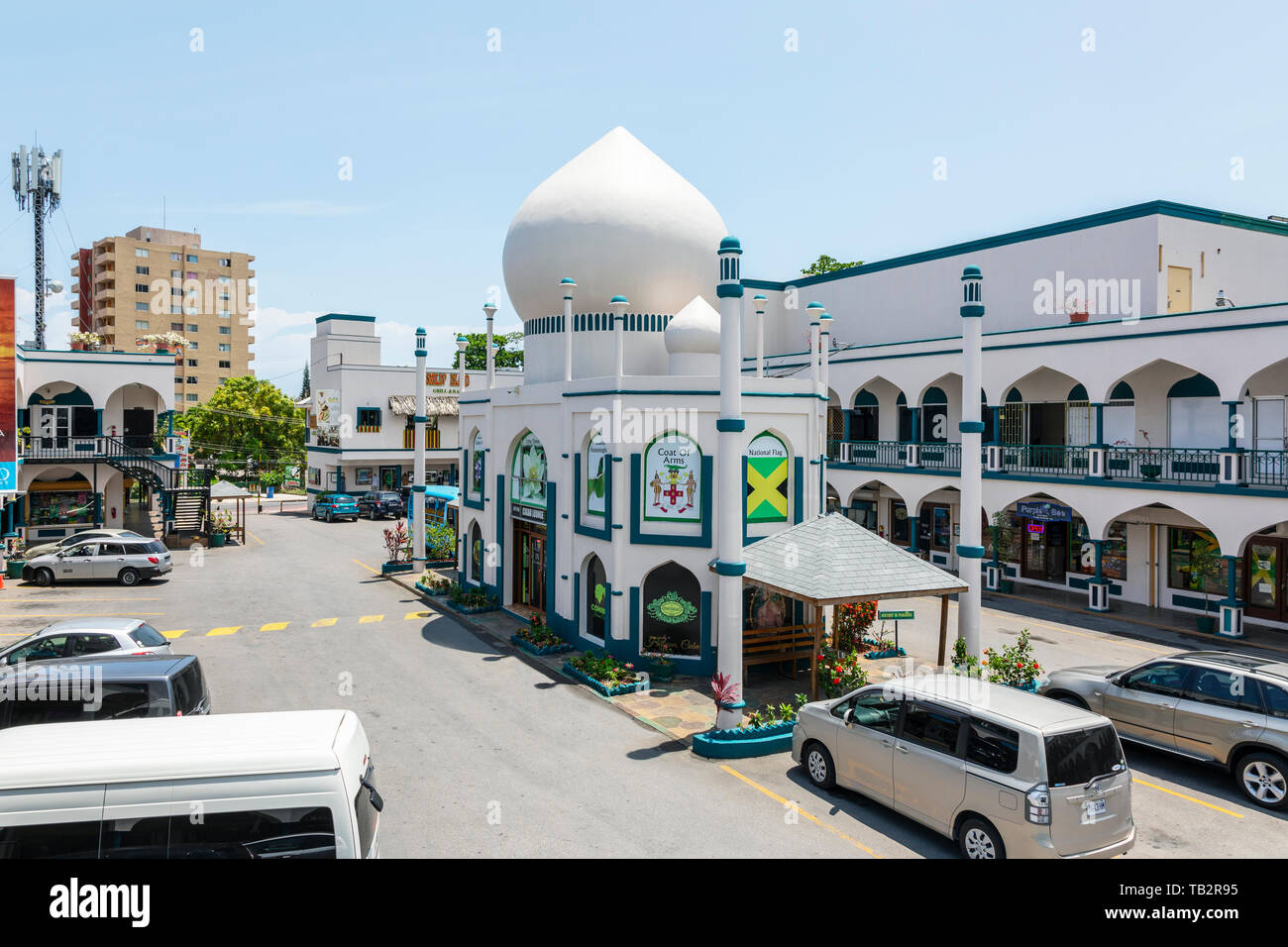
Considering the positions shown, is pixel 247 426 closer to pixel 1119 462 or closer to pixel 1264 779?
pixel 1119 462

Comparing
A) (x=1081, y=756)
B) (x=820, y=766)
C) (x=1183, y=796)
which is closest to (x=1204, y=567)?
(x=1183, y=796)

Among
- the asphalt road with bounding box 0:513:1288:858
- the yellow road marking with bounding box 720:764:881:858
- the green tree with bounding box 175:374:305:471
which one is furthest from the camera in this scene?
the green tree with bounding box 175:374:305:471

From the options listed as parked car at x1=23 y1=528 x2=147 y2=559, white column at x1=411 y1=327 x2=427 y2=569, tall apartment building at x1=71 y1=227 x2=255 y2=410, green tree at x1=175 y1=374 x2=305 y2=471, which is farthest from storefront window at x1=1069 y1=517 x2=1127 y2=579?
tall apartment building at x1=71 y1=227 x2=255 y2=410

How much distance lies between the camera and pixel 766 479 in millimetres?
18750

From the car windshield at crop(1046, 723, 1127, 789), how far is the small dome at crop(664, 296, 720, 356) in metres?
13.0

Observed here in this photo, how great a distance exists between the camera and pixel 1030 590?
1150 inches

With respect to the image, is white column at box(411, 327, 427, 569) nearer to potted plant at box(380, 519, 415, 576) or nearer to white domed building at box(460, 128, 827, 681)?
potted plant at box(380, 519, 415, 576)

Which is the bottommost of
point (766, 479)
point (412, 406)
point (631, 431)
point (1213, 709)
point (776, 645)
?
point (776, 645)

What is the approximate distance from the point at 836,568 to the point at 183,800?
37.5 feet

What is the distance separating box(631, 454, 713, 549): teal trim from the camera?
59.8 feet
